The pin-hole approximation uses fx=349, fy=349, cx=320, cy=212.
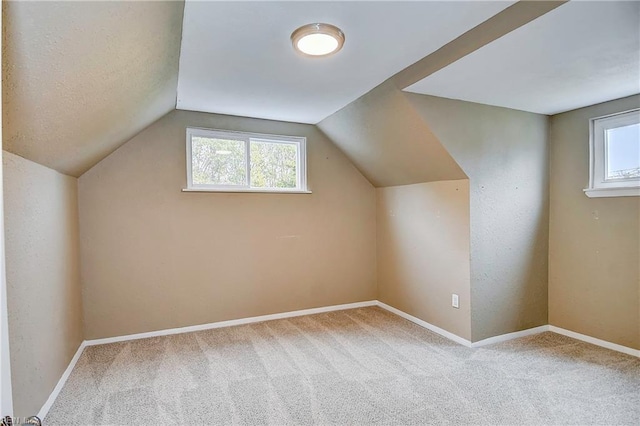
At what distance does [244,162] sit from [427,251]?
2104mm

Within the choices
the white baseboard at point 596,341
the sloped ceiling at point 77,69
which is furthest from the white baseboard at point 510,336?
the sloped ceiling at point 77,69

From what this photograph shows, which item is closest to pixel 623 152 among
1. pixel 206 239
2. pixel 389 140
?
pixel 389 140

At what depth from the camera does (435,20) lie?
71.7 inches

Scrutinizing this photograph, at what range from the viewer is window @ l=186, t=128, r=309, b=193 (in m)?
3.51

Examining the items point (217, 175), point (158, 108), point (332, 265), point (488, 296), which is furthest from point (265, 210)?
point (488, 296)

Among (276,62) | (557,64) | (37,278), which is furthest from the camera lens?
(276,62)

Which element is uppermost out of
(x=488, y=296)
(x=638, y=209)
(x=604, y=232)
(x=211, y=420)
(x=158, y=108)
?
(x=158, y=108)

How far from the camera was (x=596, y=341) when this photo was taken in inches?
118

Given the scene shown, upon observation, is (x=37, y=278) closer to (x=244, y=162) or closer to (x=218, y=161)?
(x=218, y=161)

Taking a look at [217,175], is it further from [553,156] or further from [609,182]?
[609,182]

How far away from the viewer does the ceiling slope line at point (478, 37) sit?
1.64 meters

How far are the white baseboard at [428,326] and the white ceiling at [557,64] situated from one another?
207 centimetres

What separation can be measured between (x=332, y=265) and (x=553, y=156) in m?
2.50

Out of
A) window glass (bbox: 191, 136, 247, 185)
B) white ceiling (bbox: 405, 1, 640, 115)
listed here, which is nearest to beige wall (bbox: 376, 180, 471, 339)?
white ceiling (bbox: 405, 1, 640, 115)
